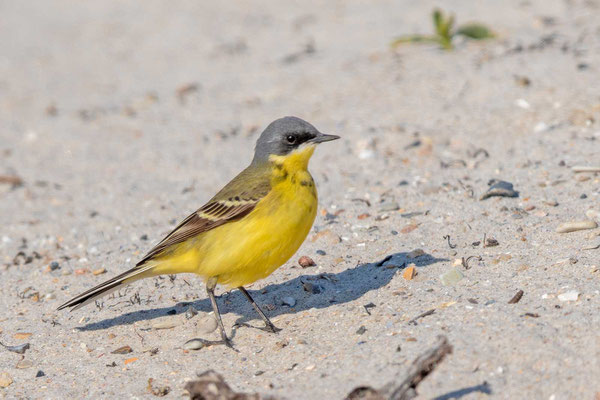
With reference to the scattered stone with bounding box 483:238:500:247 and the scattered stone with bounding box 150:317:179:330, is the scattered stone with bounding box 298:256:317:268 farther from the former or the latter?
the scattered stone with bounding box 483:238:500:247

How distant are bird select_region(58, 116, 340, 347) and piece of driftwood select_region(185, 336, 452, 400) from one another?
5.49 ft

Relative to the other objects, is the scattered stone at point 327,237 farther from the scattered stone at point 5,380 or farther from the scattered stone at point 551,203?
the scattered stone at point 5,380

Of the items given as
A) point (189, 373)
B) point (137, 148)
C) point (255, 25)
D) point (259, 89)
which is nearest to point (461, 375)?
point (189, 373)

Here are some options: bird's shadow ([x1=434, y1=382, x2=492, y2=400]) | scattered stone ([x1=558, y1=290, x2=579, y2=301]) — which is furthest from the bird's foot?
scattered stone ([x1=558, y1=290, x2=579, y2=301])

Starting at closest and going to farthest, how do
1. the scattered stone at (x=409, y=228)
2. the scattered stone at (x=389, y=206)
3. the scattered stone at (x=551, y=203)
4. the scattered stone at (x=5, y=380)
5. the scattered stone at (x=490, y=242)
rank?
1. the scattered stone at (x=5, y=380)
2. the scattered stone at (x=490, y=242)
3. the scattered stone at (x=551, y=203)
4. the scattered stone at (x=409, y=228)
5. the scattered stone at (x=389, y=206)

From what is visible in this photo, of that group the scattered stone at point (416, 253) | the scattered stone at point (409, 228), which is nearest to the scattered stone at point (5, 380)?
the scattered stone at point (416, 253)

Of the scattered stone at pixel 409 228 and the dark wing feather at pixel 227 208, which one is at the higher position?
the dark wing feather at pixel 227 208

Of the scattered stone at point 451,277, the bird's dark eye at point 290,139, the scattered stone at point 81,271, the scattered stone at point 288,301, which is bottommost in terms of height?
the scattered stone at point 288,301

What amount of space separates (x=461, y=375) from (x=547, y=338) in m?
0.69

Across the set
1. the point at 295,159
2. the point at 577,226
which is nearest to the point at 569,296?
the point at 577,226

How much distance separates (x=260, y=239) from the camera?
6402 mm

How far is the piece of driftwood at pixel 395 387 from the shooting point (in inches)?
186

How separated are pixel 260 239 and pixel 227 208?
0.51 m

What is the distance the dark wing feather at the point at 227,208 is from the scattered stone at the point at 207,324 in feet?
2.34
